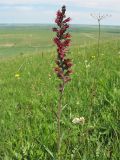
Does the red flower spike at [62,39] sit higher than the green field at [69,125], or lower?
higher

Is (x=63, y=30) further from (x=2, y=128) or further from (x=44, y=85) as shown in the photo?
(x=44, y=85)

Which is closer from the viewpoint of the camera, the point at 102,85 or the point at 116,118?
the point at 116,118

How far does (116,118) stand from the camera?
394 centimetres

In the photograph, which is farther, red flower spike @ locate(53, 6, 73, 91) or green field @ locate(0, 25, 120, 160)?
green field @ locate(0, 25, 120, 160)

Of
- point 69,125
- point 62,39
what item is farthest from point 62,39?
point 69,125

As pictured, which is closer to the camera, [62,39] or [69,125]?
[62,39]

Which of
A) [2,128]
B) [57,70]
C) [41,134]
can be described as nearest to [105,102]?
[41,134]

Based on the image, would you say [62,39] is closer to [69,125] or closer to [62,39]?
[62,39]

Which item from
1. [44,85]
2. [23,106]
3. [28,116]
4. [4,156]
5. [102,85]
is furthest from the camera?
[44,85]

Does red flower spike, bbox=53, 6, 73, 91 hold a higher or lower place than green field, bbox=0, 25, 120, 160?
higher

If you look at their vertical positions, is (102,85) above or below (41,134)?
above

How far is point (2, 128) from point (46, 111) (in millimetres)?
685

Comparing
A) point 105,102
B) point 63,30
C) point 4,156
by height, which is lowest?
point 4,156

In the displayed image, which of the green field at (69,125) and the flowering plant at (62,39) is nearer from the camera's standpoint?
the flowering plant at (62,39)
